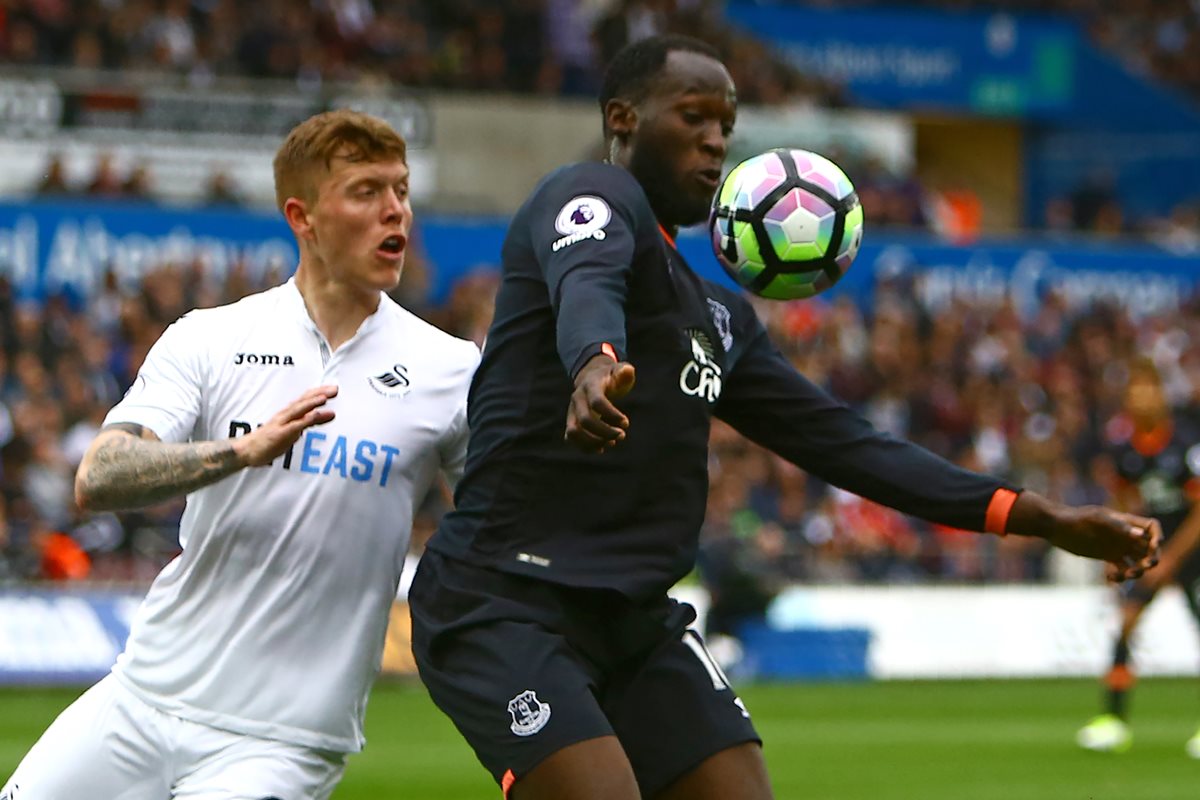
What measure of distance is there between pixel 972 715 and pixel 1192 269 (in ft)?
42.4

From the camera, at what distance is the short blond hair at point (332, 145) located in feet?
17.3

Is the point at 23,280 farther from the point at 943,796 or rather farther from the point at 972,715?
the point at 943,796

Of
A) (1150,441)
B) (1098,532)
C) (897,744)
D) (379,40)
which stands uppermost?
(379,40)

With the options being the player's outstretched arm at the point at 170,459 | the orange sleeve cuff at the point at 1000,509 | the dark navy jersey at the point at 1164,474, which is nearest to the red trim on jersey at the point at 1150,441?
the dark navy jersey at the point at 1164,474

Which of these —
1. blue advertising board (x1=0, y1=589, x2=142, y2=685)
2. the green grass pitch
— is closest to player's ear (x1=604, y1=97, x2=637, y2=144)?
the green grass pitch

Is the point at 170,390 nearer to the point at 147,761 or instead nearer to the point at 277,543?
the point at 277,543

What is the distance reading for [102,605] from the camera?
17.3 m

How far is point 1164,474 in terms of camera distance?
595 inches

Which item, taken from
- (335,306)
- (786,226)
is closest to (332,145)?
(335,306)

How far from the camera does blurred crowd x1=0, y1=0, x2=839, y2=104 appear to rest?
23.6 m

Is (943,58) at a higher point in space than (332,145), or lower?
higher

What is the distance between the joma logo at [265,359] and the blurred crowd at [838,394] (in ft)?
40.9

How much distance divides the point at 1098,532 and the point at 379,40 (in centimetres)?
2172

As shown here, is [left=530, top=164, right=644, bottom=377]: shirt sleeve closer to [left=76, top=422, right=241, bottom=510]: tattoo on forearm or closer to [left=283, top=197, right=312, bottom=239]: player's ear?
[left=283, top=197, right=312, bottom=239]: player's ear
